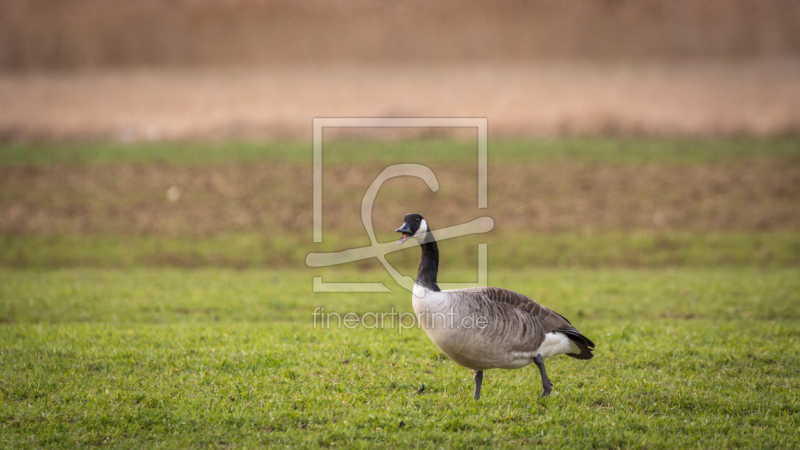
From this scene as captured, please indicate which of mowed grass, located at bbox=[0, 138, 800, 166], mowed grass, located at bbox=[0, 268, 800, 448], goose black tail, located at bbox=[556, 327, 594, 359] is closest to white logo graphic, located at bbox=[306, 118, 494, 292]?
mowed grass, located at bbox=[0, 138, 800, 166]

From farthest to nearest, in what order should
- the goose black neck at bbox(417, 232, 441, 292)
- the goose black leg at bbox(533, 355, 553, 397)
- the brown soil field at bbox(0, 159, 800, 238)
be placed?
the brown soil field at bbox(0, 159, 800, 238) → the goose black leg at bbox(533, 355, 553, 397) → the goose black neck at bbox(417, 232, 441, 292)

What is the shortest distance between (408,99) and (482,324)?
3176 cm

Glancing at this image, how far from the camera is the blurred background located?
23.9 metres

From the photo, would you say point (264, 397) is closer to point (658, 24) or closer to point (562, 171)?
point (562, 171)

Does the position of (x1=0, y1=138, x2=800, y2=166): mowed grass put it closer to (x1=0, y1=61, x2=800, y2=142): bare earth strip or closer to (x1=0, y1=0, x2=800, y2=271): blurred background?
(x1=0, y1=0, x2=800, y2=271): blurred background

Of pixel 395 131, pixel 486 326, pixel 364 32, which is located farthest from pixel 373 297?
pixel 364 32

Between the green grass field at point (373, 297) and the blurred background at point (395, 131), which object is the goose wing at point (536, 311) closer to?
the green grass field at point (373, 297)

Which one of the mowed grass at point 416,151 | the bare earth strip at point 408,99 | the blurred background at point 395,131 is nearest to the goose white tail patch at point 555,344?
the blurred background at point 395,131

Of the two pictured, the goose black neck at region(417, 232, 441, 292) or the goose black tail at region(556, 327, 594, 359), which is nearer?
the goose black neck at region(417, 232, 441, 292)

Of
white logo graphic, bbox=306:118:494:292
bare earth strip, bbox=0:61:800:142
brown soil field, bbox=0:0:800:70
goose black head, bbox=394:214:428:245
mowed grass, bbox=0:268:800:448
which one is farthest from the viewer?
brown soil field, bbox=0:0:800:70

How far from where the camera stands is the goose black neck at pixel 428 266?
26.6ft

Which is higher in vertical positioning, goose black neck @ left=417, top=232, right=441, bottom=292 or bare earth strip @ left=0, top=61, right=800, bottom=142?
bare earth strip @ left=0, top=61, right=800, bottom=142

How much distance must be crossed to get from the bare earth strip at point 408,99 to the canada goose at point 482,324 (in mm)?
27463

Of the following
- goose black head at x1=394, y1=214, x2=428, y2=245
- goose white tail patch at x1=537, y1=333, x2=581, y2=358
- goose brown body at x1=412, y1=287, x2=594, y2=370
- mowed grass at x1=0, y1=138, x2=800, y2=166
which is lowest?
goose white tail patch at x1=537, y1=333, x2=581, y2=358
